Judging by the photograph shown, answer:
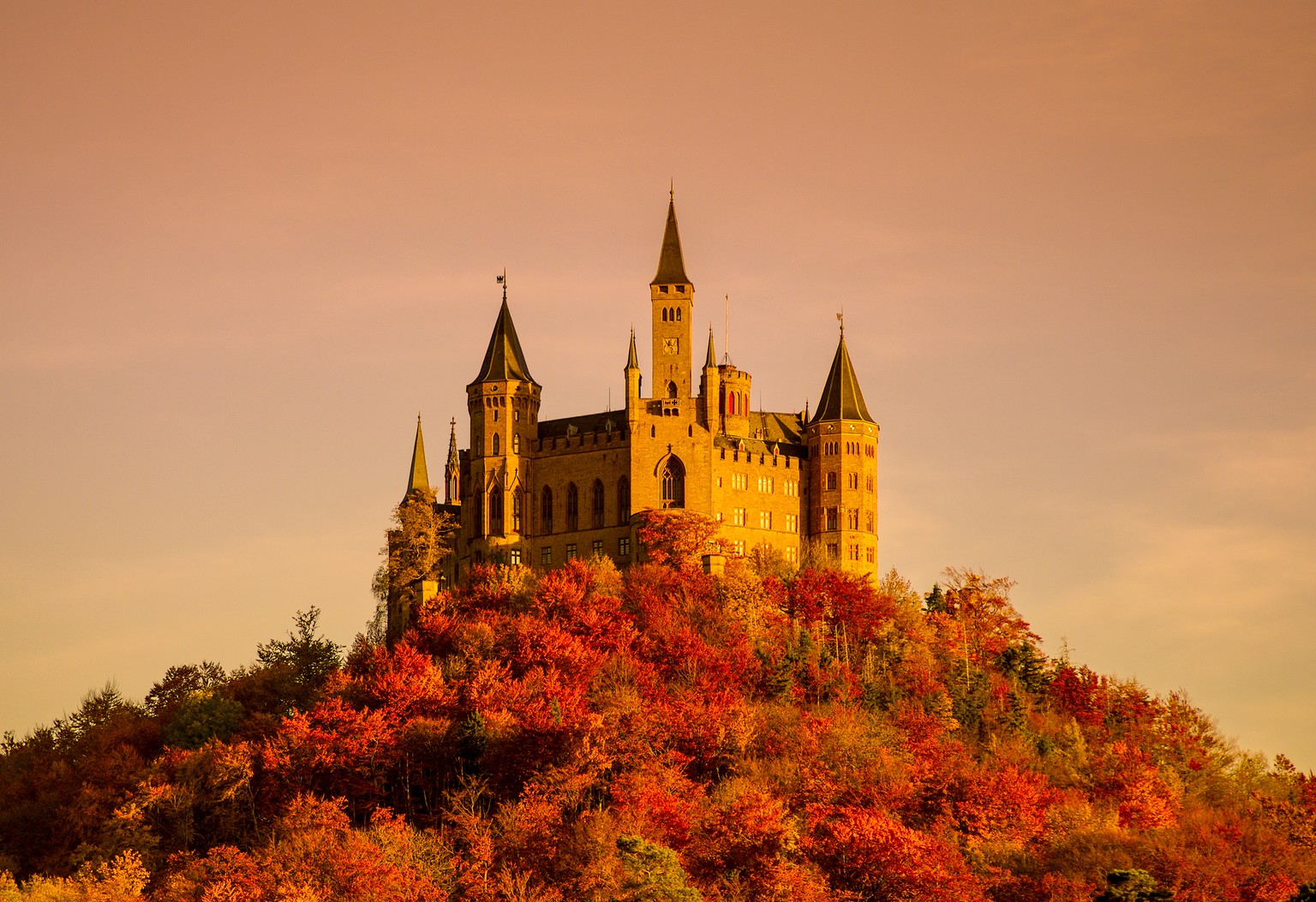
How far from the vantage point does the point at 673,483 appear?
379 feet

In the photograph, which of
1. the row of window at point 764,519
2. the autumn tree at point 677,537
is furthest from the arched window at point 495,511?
the row of window at point 764,519

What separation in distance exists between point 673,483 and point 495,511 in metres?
9.03

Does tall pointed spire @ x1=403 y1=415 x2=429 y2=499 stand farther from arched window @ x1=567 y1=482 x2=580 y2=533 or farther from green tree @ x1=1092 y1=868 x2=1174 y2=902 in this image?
green tree @ x1=1092 y1=868 x2=1174 y2=902

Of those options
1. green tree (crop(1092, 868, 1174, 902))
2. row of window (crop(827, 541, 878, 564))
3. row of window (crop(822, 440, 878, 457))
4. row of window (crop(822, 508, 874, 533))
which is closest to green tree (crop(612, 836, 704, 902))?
green tree (crop(1092, 868, 1174, 902))

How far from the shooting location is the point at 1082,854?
84125mm

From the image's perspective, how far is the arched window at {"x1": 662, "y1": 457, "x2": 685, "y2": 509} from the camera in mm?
115000

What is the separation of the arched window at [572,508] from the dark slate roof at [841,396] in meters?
12.8

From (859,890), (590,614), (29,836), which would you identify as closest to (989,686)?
(590,614)

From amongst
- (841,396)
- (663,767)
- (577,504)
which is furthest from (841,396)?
(663,767)

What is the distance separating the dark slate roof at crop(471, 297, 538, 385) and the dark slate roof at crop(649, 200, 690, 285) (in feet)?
27.3

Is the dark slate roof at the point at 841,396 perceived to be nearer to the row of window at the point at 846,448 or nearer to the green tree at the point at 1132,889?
the row of window at the point at 846,448

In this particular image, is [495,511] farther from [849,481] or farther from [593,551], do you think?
[849,481]

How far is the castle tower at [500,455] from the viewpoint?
Result: 383 ft

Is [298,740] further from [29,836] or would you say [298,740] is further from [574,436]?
[574,436]
